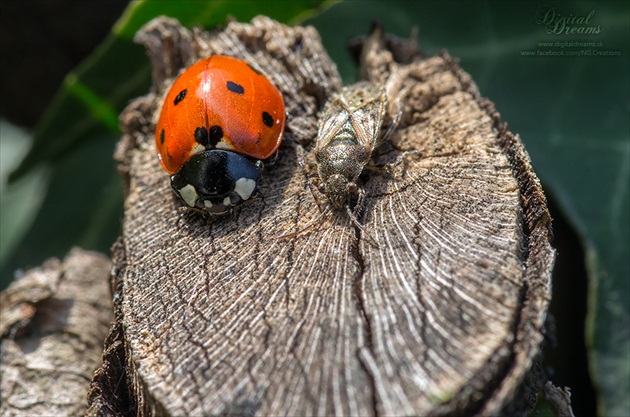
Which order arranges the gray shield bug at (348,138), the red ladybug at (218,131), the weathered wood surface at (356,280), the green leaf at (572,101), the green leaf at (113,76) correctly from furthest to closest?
the green leaf at (113,76) < the green leaf at (572,101) < the red ladybug at (218,131) < the gray shield bug at (348,138) < the weathered wood surface at (356,280)

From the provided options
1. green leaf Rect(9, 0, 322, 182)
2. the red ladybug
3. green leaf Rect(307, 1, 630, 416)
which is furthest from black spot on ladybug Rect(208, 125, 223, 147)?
green leaf Rect(307, 1, 630, 416)

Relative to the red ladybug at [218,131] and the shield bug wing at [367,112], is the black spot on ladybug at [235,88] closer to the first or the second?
the red ladybug at [218,131]

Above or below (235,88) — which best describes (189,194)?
below

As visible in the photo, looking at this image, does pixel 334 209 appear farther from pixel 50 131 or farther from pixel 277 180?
pixel 50 131

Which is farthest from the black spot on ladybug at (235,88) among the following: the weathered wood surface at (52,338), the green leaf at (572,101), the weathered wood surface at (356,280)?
the green leaf at (572,101)

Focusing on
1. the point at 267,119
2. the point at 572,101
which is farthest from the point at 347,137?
the point at 572,101

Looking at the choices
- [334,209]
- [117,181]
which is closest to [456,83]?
[334,209]

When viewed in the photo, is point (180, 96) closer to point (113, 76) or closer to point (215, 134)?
point (215, 134)
